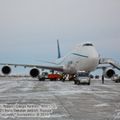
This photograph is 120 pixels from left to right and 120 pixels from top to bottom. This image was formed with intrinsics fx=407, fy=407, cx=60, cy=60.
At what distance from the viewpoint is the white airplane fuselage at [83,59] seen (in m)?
49.5

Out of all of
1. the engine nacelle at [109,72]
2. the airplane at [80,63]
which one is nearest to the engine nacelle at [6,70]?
the airplane at [80,63]

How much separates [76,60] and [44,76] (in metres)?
13.8

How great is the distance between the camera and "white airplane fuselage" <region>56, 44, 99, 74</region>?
4952 centimetres

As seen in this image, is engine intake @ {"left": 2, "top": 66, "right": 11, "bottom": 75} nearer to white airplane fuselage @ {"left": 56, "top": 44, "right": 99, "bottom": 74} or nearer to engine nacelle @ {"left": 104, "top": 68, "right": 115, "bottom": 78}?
white airplane fuselage @ {"left": 56, "top": 44, "right": 99, "bottom": 74}

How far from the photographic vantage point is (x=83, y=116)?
40.1 feet

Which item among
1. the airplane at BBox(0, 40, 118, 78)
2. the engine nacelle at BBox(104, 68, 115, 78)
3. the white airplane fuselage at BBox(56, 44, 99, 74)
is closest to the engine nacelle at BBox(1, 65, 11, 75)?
the airplane at BBox(0, 40, 118, 78)

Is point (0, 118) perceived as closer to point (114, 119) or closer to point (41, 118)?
point (41, 118)

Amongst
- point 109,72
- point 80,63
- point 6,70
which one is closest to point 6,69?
point 6,70

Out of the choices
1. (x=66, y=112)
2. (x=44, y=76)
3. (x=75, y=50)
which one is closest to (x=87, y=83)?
(x=75, y=50)

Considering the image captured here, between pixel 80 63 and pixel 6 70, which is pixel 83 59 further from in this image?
pixel 6 70

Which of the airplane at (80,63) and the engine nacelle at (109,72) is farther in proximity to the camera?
the engine nacelle at (109,72)

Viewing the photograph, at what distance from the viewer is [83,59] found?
50594 mm

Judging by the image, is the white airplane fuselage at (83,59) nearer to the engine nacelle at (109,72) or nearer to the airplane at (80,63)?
the airplane at (80,63)

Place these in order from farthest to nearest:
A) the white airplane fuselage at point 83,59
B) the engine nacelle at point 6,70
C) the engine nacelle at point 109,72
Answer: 1. the engine nacelle at point 6,70
2. the engine nacelle at point 109,72
3. the white airplane fuselage at point 83,59
